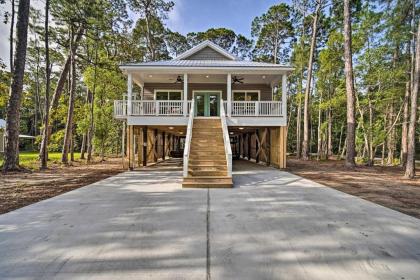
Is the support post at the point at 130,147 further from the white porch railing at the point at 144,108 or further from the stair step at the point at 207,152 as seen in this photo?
the stair step at the point at 207,152

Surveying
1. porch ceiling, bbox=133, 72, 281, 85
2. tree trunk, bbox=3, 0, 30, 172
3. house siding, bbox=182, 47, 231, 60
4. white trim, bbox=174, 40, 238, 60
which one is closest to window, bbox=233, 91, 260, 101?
porch ceiling, bbox=133, 72, 281, 85

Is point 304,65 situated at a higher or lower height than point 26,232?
higher

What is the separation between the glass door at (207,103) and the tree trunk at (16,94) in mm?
9076

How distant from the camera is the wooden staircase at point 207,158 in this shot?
7.93 meters

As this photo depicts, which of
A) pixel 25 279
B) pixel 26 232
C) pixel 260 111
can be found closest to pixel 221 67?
pixel 260 111

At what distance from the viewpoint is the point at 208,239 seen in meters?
3.67

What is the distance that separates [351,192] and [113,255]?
6774 mm

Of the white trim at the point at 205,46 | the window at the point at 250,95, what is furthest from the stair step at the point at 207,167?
the white trim at the point at 205,46

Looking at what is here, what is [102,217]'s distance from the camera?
473 centimetres

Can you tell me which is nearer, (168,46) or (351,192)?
(351,192)

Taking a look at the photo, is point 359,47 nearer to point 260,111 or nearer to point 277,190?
point 260,111

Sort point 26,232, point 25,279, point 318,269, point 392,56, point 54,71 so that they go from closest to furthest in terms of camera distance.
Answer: point 25,279
point 318,269
point 26,232
point 392,56
point 54,71

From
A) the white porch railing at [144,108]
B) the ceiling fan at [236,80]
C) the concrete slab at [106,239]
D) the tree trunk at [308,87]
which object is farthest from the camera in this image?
the tree trunk at [308,87]

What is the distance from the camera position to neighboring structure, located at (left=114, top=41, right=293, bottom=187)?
364 inches
